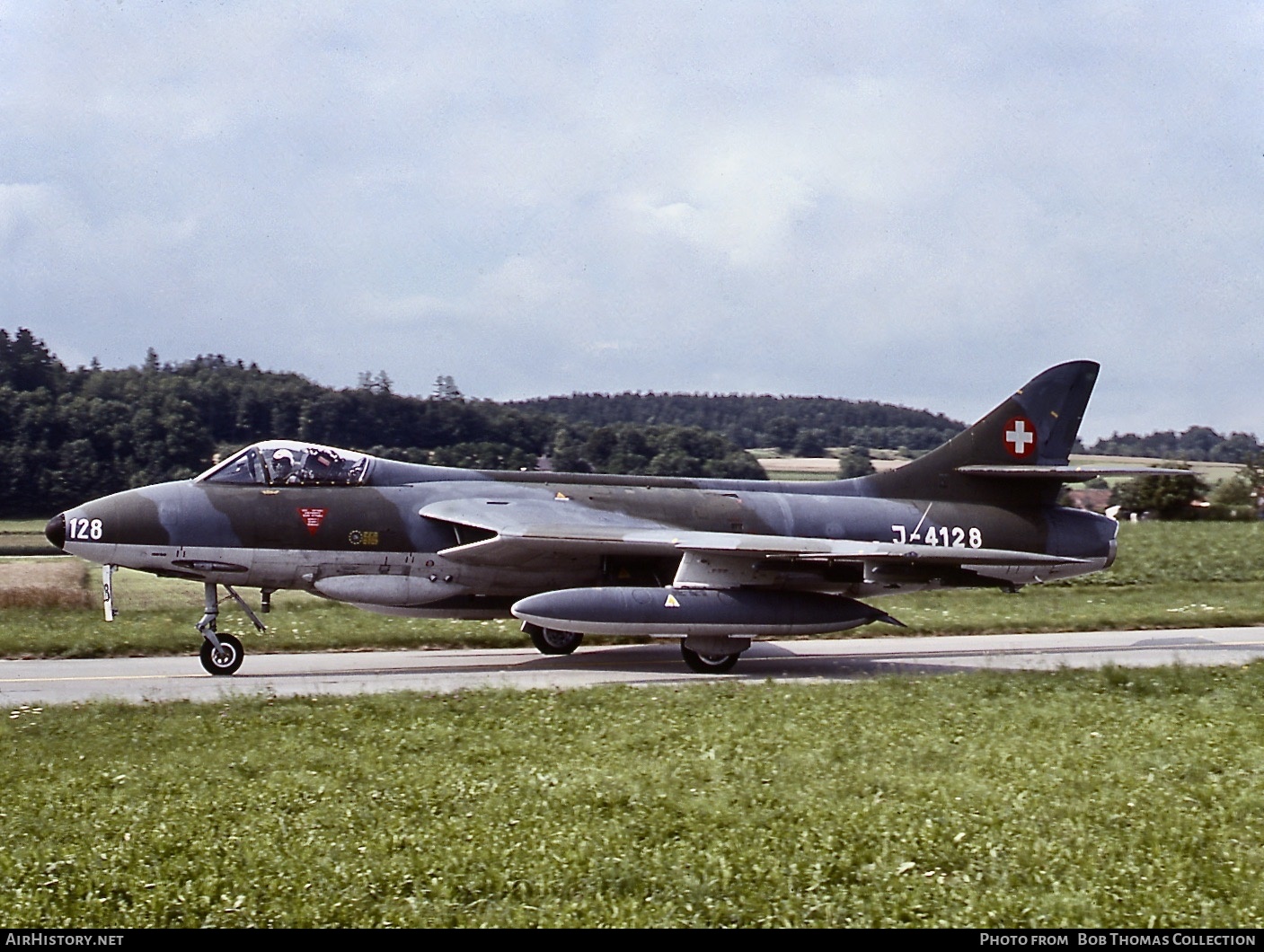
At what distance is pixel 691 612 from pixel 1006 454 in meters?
6.15

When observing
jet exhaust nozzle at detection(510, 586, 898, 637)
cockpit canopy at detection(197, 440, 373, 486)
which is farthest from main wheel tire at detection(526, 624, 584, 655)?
cockpit canopy at detection(197, 440, 373, 486)

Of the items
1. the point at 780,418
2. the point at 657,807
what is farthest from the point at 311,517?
the point at 780,418

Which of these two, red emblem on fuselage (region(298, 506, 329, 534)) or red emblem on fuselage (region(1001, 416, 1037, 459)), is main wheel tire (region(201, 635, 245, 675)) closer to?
red emblem on fuselage (region(298, 506, 329, 534))

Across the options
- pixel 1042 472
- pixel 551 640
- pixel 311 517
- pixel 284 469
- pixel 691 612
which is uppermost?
pixel 1042 472

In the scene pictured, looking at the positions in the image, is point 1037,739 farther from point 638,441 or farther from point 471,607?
point 638,441

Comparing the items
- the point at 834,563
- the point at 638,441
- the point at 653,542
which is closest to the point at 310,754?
the point at 653,542

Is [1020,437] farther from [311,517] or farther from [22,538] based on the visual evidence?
[22,538]

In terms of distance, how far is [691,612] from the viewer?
15281 mm

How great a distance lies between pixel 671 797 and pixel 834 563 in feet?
27.9

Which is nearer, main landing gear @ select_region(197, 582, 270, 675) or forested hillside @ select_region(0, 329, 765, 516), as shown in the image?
main landing gear @ select_region(197, 582, 270, 675)

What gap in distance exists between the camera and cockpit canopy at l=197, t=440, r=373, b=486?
16.1 m

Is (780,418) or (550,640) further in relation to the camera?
(780,418)

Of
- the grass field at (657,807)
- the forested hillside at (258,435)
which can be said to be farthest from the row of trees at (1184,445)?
the grass field at (657,807)

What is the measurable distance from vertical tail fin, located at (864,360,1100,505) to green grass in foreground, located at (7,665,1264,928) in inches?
281
